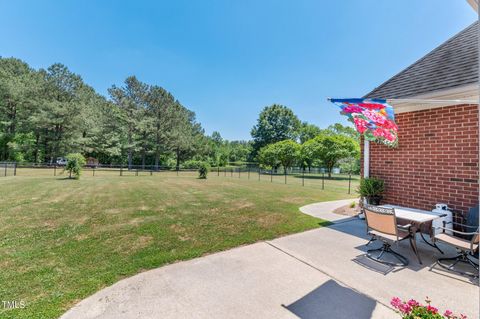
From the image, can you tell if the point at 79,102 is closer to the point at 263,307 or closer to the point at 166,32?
the point at 166,32

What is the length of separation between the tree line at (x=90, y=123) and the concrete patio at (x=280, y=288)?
25900mm

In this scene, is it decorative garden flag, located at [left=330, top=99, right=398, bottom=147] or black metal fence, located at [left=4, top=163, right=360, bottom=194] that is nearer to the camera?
decorative garden flag, located at [left=330, top=99, right=398, bottom=147]

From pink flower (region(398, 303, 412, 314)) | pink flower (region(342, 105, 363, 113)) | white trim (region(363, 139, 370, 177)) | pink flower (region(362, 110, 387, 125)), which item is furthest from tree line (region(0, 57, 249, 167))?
pink flower (region(398, 303, 412, 314))

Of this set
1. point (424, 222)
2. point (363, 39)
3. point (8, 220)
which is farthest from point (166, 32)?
point (424, 222)

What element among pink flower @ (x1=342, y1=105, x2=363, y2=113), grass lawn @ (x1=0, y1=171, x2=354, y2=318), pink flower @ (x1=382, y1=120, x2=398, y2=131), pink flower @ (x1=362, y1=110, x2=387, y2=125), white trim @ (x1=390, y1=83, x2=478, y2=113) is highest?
white trim @ (x1=390, y1=83, x2=478, y2=113)

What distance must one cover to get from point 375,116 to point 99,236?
5826 mm

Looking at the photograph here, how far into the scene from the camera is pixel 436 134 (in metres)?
4.51

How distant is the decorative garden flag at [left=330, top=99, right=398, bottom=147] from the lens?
12.0 feet

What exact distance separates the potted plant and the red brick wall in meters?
0.18

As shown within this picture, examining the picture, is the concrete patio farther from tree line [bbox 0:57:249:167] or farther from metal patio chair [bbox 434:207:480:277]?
tree line [bbox 0:57:249:167]

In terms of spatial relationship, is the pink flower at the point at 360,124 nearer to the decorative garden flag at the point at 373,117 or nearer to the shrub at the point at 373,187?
the decorative garden flag at the point at 373,117

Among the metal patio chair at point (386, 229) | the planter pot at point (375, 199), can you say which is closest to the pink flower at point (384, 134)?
the planter pot at point (375, 199)

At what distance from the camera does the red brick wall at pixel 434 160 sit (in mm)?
4059

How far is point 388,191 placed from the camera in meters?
5.43
